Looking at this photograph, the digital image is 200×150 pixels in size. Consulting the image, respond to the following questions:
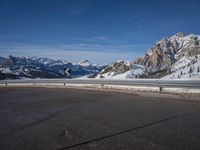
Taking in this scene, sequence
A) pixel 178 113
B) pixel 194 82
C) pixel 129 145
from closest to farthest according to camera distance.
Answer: pixel 129 145 → pixel 178 113 → pixel 194 82

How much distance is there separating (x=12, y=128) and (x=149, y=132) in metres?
4.08

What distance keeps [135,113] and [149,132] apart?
2.52 metres

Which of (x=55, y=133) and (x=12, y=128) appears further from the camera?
(x=12, y=128)

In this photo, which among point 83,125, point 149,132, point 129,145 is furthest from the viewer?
point 83,125

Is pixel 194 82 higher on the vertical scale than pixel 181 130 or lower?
higher

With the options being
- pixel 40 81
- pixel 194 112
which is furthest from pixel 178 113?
pixel 40 81

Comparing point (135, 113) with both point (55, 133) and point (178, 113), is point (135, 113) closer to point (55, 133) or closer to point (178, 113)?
point (178, 113)

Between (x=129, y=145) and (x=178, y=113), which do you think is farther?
(x=178, y=113)

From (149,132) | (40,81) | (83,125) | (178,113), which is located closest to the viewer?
(149,132)

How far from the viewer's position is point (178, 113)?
333 inches

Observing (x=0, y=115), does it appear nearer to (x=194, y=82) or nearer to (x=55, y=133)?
(x=55, y=133)

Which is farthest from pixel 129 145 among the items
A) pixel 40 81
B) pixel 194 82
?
pixel 40 81

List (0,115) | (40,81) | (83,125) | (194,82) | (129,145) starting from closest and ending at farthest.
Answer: (129,145) → (83,125) → (0,115) → (194,82) → (40,81)

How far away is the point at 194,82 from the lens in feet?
41.6
